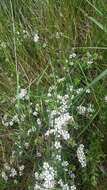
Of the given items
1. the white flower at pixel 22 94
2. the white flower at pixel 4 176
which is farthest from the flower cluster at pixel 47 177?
the white flower at pixel 22 94

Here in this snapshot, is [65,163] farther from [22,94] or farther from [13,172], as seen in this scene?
[22,94]

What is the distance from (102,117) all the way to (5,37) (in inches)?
23.8

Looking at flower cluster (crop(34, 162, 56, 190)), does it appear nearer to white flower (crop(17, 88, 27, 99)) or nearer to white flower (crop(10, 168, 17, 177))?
white flower (crop(10, 168, 17, 177))

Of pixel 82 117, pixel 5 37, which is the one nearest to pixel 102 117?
pixel 82 117

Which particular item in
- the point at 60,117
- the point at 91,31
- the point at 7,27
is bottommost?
the point at 60,117

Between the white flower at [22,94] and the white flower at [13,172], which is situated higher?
the white flower at [22,94]

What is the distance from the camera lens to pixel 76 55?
2062 millimetres

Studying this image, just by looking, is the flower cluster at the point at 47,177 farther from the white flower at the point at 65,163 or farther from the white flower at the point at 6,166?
the white flower at the point at 6,166

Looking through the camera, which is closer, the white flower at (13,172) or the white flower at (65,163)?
the white flower at (65,163)

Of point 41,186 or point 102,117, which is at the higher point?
point 102,117

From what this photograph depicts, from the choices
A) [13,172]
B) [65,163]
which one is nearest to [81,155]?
[65,163]

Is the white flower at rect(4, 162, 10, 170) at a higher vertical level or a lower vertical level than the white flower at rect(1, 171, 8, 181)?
higher

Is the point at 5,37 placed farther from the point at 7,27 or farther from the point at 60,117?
the point at 60,117

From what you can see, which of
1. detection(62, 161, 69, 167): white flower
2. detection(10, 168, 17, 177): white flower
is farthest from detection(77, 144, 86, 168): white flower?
detection(10, 168, 17, 177): white flower
